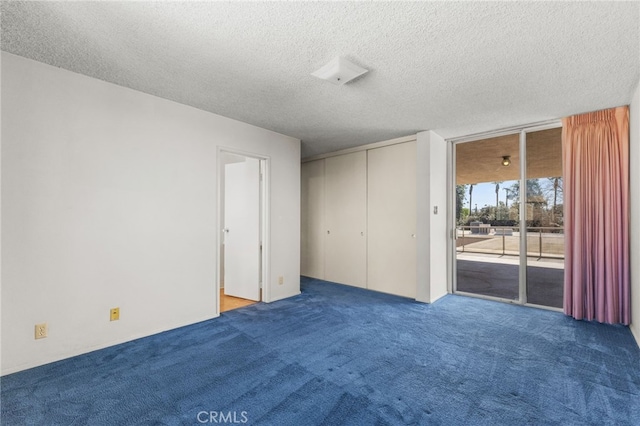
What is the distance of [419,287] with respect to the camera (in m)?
4.14

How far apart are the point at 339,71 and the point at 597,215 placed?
3382mm

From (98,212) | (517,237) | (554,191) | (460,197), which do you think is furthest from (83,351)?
(554,191)

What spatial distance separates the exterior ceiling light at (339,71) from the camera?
2.26m

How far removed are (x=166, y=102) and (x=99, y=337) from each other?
241 centimetres

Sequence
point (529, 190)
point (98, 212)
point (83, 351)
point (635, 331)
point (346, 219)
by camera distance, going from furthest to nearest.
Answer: point (346, 219), point (529, 190), point (635, 331), point (98, 212), point (83, 351)

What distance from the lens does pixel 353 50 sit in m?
2.14

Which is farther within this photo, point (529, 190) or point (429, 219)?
point (429, 219)

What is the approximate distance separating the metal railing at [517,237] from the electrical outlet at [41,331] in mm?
5002

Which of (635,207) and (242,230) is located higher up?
(635,207)

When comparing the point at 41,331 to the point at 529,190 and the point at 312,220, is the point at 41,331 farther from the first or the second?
the point at 529,190

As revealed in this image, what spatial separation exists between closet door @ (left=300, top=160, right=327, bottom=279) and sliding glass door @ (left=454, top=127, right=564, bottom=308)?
2.40 m

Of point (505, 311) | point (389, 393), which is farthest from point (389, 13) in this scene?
point (505, 311)

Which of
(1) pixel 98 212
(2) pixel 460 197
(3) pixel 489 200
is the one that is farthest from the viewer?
(2) pixel 460 197

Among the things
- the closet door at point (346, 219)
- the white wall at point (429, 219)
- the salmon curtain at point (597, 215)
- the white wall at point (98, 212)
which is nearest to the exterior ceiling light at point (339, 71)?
the white wall at point (98, 212)
